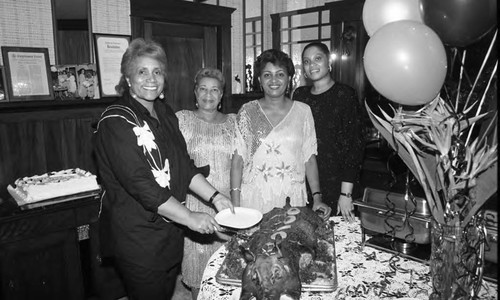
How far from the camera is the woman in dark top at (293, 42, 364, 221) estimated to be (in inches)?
85.6

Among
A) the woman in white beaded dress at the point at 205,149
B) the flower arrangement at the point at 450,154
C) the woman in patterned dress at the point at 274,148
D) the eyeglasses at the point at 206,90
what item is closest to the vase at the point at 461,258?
the flower arrangement at the point at 450,154

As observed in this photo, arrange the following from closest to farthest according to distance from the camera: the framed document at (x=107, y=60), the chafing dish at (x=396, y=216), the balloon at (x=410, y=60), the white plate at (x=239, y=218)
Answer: the balloon at (x=410, y=60) → the chafing dish at (x=396, y=216) → the white plate at (x=239, y=218) → the framed document at (x=107, y=60)

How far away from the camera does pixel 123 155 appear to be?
1.50 m

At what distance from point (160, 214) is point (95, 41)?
1850mm

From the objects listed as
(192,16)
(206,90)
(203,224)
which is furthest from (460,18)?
(192,16)

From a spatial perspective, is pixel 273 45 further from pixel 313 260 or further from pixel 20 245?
pixel 313 260

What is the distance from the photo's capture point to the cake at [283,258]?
1.02m

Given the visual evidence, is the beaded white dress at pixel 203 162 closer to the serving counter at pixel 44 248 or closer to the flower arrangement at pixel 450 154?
the serving counter at pixel 44 248

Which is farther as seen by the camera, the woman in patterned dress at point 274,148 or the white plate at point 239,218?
the woman in patterned dress at point 274,148

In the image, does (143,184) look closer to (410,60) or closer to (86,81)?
(410,60)

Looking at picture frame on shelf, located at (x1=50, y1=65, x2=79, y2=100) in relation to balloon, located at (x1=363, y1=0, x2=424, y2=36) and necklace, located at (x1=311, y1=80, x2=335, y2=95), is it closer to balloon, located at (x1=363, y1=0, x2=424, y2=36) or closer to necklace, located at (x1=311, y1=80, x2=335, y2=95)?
necklace, located at (x1=311, y1=80, x2=335, y2=95)

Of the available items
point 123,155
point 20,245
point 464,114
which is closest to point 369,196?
point 464,114

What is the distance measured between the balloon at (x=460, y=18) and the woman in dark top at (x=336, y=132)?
3.21 ft

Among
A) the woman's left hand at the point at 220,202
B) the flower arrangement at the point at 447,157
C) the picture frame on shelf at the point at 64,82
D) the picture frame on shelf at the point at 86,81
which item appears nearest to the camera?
the flower arrangement at the point at 447,157
